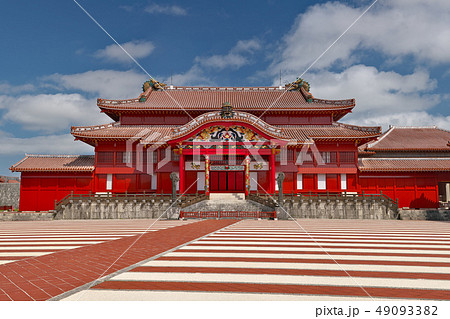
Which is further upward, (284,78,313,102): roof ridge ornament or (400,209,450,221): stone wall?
(284,78,313,102): roof ridge ornament

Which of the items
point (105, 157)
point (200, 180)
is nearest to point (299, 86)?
point (200, 180)

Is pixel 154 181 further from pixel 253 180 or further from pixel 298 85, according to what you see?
pixel 298 85

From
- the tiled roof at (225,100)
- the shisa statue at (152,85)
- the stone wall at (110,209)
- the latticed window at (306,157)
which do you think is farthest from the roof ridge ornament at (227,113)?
the shisa statue at (152,85)

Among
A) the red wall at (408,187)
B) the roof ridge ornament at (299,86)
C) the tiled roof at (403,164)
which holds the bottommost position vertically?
the red wall at (408,187)

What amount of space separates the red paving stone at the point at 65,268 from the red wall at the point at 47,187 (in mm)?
22942

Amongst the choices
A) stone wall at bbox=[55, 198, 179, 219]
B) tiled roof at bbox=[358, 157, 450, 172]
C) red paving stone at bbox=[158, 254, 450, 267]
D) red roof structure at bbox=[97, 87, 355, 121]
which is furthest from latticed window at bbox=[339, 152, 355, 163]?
red paving stone at bbox=[158, 254, 450, 267]

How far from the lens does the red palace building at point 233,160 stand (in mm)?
27516

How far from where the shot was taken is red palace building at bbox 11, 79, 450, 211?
27516 millimetres

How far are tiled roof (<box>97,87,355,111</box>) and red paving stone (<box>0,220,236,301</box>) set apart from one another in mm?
25448

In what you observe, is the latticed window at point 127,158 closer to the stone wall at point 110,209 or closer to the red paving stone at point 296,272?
the stone wall at point 110,209

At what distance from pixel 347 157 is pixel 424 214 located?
8.52 m

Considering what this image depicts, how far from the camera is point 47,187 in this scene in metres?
29.2

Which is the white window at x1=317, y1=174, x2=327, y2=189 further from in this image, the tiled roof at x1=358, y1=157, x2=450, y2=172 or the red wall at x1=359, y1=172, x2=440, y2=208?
the red wall at x1=359, y1=172, x2=440, y2=208

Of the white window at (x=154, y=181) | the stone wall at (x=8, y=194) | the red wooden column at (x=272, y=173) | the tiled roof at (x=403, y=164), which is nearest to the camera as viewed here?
the red wooden column at (x=272, y=173)
